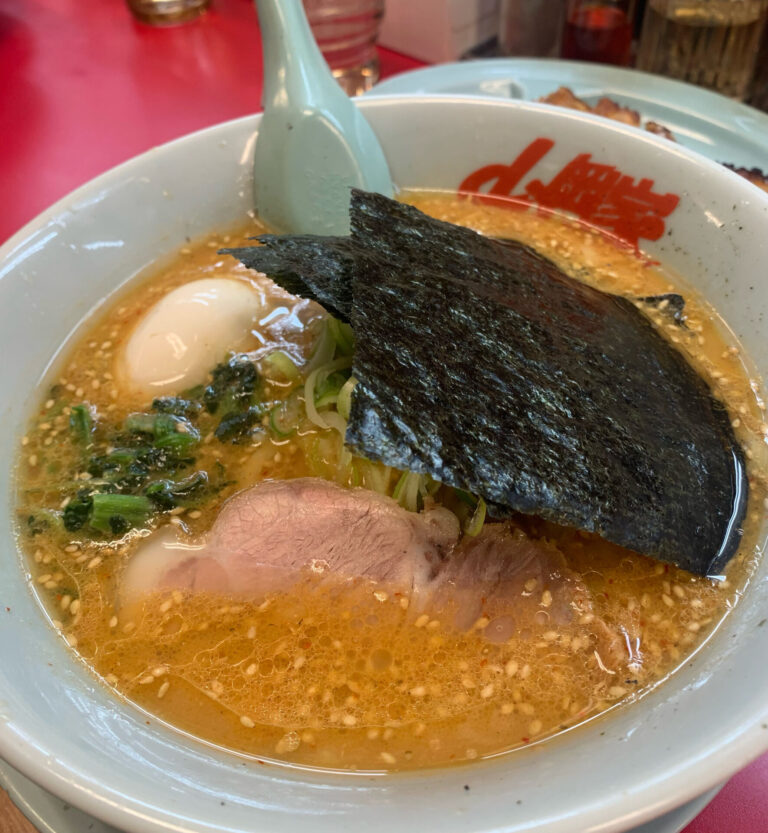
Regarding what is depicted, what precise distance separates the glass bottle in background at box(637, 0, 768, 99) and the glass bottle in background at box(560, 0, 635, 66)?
0.31 ft

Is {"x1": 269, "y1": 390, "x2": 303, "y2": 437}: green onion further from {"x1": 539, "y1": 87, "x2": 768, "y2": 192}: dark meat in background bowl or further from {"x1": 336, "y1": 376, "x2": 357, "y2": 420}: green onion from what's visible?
{"x1": 539, "y1": 87, "x2": 768, "y2": 192}: dark meat in background bowl

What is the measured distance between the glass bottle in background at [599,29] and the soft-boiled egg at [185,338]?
65.7 inches

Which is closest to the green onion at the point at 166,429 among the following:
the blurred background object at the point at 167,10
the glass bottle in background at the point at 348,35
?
the glass bottle in background at the point at 348,35

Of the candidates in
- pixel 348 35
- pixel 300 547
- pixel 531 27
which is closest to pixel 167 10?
pixel 348 35

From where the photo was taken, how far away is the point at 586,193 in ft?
4.89

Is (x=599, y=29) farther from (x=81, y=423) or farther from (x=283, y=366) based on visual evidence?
(x=81, y=423)

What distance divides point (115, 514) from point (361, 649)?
468mm

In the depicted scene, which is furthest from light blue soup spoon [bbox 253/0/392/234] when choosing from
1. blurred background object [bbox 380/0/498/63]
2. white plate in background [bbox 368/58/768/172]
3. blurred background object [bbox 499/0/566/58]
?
blurred background object [bbox 499/0/566/58]

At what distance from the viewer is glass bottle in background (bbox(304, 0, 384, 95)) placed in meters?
2.26

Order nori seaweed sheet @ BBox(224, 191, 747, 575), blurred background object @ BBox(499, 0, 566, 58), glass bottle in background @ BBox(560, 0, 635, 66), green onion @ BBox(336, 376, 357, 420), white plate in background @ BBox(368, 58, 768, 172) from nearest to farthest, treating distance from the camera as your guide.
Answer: nori seaweed sheet @ BBox(224, 191, 747, 575)
green onion @ BBox(336, 376, 357, 420)
white plate in background @ BBox(368, 58, 768, 172)
glass bottle in background @ BBox(560, 0, 635, 66)
blurred background object @ BBox(499, 0, 566, 58)

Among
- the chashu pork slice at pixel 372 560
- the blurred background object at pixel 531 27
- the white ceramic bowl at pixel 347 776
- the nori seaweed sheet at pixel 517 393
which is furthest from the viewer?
the blurred background object at pixel 531 27

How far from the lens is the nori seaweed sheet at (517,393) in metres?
0.80

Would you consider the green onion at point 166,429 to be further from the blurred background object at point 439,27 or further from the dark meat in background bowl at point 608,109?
the blurred background object at point 439,27

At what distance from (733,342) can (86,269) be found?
1.31 metres
